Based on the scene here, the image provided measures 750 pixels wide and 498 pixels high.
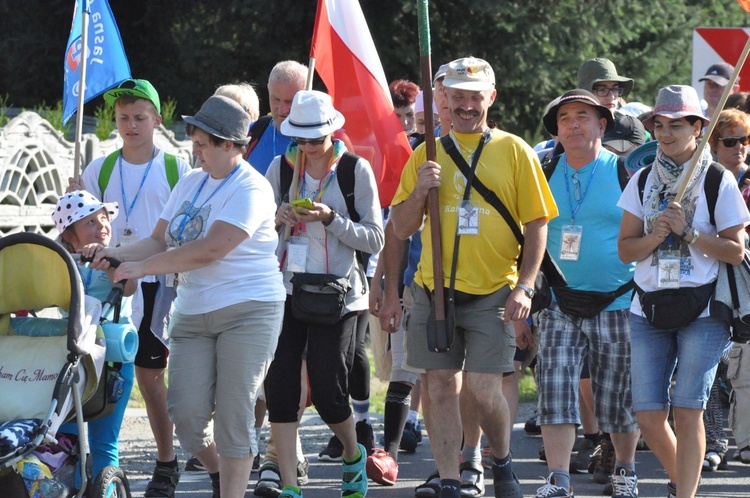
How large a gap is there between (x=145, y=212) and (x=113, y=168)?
0.33 meters

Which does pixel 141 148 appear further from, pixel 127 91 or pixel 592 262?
pixel 592 262

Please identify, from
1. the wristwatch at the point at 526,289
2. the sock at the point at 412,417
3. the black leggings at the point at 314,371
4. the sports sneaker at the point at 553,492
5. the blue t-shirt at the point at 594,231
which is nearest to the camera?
the wristwatch at the point at 526,289

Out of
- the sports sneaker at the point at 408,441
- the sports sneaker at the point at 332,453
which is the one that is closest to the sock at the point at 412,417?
the sports sneaker at the point at 408,441

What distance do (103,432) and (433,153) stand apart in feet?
6.75

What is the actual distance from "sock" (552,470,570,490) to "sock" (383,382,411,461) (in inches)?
53.7

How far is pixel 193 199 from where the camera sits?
6074mm

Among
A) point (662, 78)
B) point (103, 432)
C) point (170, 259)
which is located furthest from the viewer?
point (662, 78)

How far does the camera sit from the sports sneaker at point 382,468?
7387 millimetres

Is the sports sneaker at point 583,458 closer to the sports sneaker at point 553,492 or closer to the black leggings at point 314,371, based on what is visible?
the sports sneaker at point 553,492

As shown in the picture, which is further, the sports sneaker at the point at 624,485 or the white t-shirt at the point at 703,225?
the sports sneaker at the point at 624,485

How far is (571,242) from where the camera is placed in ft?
22.0

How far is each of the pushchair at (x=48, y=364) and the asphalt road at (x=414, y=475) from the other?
158 cm

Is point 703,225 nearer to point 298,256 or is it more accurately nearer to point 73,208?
point 298,256

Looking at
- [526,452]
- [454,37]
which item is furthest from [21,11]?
[526,452]
